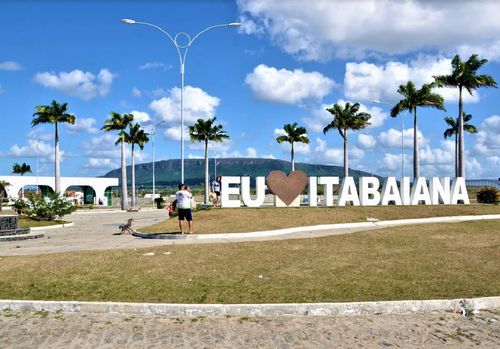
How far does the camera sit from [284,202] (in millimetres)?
30016

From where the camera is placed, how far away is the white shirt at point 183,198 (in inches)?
686

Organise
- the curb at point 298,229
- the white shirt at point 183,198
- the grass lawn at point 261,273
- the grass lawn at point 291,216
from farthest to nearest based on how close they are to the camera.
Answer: the grass lawn at point 291,216
the curb at point 298,229
the white shirt at point 183,198
the grass lawn at point 261,273

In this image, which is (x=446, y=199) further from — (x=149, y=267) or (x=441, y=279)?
(x=149, y=267)

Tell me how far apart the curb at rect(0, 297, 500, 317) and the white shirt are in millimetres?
9237

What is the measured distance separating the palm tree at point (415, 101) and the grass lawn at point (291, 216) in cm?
1105

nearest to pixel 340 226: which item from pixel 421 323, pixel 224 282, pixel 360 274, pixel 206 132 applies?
pixel 360 274

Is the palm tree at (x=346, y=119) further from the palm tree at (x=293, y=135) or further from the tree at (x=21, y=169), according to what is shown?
the tree at (x=21, y=169)

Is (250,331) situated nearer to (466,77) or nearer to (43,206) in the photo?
(43,206)

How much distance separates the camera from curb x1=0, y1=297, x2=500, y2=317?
802 cm

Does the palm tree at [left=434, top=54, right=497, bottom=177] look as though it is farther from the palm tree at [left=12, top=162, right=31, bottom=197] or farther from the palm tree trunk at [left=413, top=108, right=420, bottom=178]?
the palm tree at [left=12, top=162, right=31, bottom=197]

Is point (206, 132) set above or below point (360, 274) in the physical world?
above

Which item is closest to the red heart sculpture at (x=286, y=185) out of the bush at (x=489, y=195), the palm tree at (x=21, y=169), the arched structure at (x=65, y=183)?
the bush at (x=489, y=195)

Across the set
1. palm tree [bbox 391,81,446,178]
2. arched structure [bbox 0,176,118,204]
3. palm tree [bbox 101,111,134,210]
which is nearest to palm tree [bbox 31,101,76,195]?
palm tree [bbox 101,111,134,210]

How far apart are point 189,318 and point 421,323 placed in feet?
13.1
